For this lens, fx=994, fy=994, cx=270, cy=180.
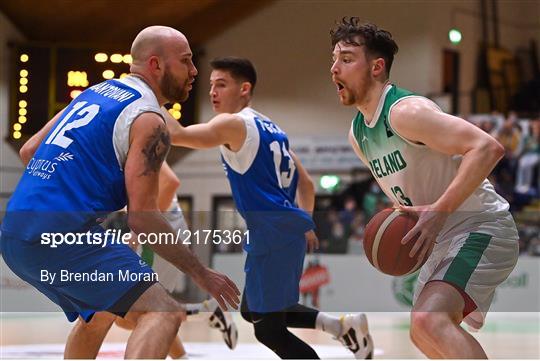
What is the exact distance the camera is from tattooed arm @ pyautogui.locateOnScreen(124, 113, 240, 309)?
3543 millimetres

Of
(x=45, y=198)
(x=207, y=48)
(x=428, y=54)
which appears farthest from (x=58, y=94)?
(x=428, y=54)

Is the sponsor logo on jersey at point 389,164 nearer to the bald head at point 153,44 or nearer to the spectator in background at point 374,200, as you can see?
the bald head at point 153,44

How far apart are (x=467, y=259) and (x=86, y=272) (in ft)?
4.60

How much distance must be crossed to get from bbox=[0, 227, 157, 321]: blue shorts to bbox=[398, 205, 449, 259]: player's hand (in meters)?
0.99

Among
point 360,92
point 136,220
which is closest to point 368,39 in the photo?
point 360,92

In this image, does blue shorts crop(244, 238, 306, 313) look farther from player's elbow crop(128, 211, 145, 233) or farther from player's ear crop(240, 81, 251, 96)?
player's elbow crop(128, 211, 145, 233)

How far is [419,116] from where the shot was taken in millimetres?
3773

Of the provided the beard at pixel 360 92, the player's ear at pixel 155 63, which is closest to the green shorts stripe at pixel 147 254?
the player's ear at pixel 155 63

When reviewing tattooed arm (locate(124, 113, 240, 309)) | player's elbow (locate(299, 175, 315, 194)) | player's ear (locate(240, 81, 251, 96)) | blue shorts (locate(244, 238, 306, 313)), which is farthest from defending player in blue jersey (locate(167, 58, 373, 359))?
tattooed arm (locate(124, 113, 240, 309))

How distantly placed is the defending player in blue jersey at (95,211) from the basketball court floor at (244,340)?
235cm

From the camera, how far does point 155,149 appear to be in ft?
11.9

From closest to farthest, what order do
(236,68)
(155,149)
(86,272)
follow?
(86,272) → (155,149) → (236,68)

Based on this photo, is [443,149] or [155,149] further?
[443,149]

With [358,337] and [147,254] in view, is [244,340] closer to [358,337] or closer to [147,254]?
[358,337]
